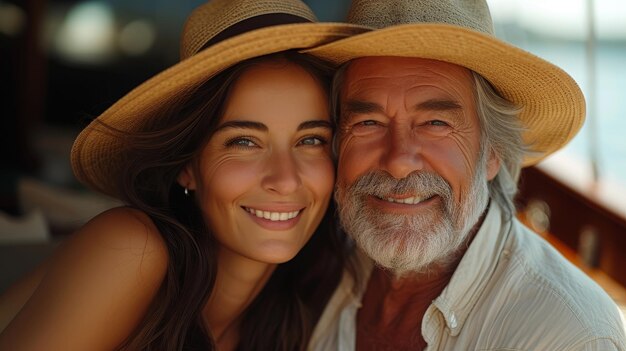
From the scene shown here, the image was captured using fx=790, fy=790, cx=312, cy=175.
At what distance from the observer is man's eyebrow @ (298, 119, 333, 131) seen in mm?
2446

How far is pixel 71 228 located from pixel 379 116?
2.26 m

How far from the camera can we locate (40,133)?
8.15 m

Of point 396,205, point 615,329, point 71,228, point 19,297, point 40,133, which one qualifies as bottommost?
point 40,133

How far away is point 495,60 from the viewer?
7.64 ft

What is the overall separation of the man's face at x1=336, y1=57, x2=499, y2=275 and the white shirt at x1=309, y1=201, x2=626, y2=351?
0.37 feet

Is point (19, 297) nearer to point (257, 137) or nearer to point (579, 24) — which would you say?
point (257, 137)

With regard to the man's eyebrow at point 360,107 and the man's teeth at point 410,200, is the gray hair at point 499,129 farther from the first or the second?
the man's teeth at point 410,200

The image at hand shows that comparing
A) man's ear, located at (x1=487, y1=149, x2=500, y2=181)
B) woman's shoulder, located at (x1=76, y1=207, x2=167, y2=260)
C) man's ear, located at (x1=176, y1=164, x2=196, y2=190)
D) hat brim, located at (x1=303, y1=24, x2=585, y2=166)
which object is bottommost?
woman's shoulder, located at (x1=76, y1=207, x2=167, y2=260)

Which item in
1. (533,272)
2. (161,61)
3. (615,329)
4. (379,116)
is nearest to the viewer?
(615,329)

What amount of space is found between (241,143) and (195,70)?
0.98 feet

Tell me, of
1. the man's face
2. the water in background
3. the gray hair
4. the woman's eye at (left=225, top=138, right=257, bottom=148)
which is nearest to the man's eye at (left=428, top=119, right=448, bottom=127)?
the man's face

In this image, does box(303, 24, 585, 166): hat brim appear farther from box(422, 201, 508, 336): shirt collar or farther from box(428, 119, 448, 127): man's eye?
box(422, 201, 508, 336): shirt collar

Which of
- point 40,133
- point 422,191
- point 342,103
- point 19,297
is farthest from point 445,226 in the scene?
point 40,133

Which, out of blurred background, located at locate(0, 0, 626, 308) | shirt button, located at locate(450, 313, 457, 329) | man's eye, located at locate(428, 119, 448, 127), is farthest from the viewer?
blurred background, located at locate(0, 0, 626, 308)
